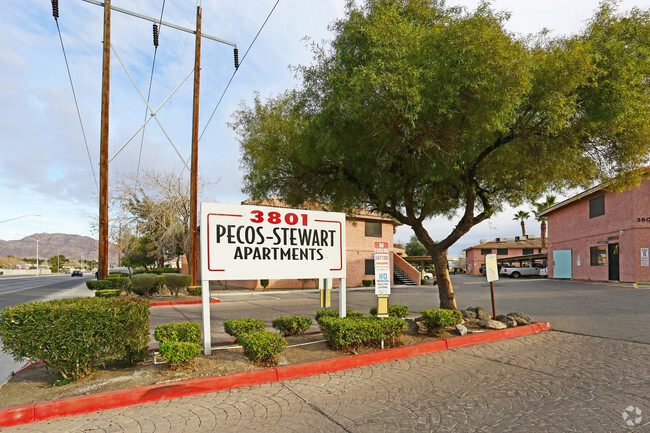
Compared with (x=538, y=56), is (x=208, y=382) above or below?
below

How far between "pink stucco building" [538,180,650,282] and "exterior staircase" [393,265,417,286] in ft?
44.5

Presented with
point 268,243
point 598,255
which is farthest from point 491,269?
point 598,255

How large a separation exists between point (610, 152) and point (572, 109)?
2.78 meters

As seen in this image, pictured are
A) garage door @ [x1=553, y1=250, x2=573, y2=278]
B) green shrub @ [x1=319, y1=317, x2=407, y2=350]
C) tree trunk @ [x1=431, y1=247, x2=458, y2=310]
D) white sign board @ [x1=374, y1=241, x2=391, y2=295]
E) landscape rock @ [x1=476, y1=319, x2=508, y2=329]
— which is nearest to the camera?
green shrub @ [x1=319, y1=317, x2=407, y2=350]

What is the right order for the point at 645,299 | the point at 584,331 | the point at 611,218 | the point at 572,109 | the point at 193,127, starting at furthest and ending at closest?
1. the point at 611,218
2. the point at 193,127
3. the point at 645,299
4. the point at 584,331
5. the point at 572,109

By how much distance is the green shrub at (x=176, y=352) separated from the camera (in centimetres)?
521

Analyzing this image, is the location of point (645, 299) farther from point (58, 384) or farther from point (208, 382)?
point (58, 384)

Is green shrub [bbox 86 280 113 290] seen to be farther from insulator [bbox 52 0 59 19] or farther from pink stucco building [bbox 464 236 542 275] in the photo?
pink stucco building [bbox 464 236 542 275]

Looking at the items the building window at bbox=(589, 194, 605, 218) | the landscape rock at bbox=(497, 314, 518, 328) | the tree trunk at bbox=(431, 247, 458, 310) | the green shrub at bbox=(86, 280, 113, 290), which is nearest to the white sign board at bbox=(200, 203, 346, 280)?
the tree trunk at bbox=(431, 247, 458, 310)

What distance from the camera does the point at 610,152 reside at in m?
9.05

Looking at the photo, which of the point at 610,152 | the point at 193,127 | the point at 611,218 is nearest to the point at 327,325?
the point at 610,152

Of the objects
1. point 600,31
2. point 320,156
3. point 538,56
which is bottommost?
point 320,156

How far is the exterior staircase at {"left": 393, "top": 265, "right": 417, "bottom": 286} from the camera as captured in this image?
112 feet

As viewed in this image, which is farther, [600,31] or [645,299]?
[645,299]
